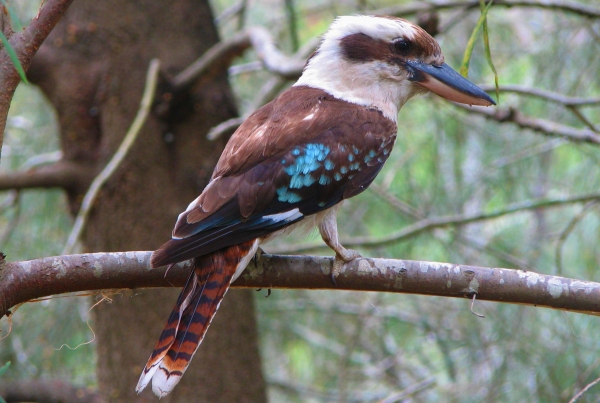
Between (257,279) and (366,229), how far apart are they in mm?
2370

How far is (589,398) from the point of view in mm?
3049

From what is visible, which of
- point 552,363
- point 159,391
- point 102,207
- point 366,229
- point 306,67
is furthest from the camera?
point 366,229

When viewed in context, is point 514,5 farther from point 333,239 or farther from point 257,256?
point 257,256

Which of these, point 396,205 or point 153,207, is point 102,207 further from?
point 396,205

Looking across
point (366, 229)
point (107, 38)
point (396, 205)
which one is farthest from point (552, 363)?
point (107, 38)

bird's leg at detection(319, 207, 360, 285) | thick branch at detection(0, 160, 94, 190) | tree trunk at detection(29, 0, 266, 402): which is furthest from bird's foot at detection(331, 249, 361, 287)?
thick branch at detection(0, 160, 94, 190)

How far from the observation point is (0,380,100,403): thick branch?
2.73 metres

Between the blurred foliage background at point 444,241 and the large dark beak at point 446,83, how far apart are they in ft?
2.82

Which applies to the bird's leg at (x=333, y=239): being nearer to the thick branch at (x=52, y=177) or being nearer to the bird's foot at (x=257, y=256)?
the bird's foot at (x=257, y=256)

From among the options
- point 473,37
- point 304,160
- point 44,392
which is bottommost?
point 44,392

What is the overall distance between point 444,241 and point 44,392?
189 centimetres

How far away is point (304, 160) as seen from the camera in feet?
6.49

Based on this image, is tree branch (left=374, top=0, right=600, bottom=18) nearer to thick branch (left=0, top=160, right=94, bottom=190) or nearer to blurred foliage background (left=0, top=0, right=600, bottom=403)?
blurred foliage background (left=0, top=0, right=600, bottom=403)

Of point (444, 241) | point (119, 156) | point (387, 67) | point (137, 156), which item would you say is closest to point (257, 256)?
point (387, 67)
